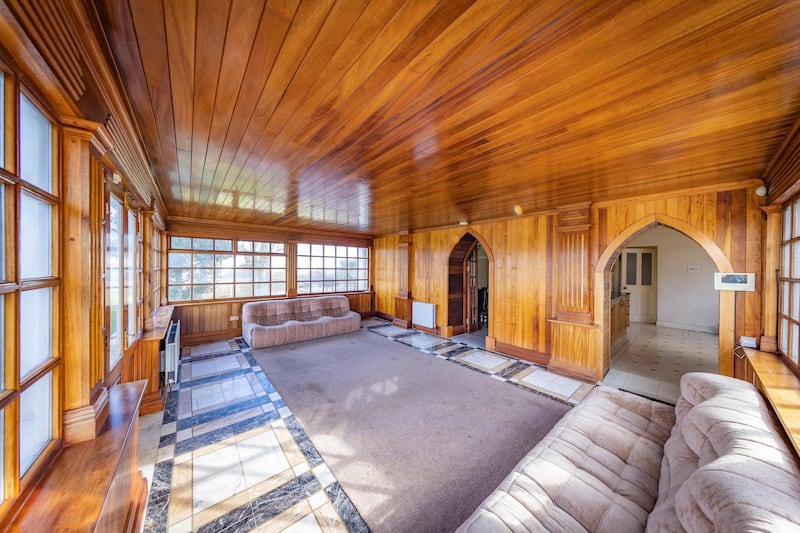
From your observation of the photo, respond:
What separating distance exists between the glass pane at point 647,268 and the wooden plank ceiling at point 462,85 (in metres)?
6.05

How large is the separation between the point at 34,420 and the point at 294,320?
201 inches

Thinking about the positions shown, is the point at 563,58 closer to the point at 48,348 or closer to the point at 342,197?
the point at 48,348

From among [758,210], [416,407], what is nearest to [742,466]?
[416,407]

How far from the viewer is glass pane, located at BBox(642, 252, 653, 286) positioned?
766cm

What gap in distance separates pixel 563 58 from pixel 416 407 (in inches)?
122

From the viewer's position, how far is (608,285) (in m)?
3.88

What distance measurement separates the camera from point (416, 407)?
309 centimetres

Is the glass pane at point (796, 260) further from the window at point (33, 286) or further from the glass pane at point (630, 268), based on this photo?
the glass pane at point (630, 268)

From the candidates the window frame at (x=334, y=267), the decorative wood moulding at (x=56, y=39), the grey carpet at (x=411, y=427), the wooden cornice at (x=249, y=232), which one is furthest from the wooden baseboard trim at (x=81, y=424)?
the window frame at (x=334, y=267)

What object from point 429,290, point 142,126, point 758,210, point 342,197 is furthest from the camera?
point 429,290

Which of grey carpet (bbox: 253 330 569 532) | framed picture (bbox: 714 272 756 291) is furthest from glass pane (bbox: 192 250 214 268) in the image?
framed picture (bbox: 714 272 756 291)

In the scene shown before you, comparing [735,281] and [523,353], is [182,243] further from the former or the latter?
[735,281]

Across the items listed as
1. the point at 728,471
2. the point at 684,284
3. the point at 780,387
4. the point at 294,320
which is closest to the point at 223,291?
the point at 294,320

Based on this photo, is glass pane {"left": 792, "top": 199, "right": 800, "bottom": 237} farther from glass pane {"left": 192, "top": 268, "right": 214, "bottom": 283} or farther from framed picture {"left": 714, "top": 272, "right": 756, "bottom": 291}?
glass pane {"left": 192, "top": 268, "right": 214, "bottom": 283}
